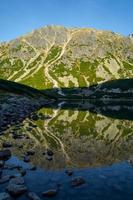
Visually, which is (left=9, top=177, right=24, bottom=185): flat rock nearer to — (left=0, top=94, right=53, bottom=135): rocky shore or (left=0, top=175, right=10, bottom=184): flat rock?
(left=0, top=175, right=10, bottom=184): flat rock

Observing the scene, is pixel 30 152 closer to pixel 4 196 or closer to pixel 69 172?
pixel 69 172

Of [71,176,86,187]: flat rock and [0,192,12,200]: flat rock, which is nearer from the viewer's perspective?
[0,192,12,200]: flat rock

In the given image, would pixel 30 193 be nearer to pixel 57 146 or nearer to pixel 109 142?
pixel 57 146

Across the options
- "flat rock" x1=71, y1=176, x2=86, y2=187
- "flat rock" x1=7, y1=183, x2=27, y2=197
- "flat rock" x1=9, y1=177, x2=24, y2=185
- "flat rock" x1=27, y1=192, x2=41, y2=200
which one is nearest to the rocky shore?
"flat rock" x1=9, y1=177, x2=24, y2=185

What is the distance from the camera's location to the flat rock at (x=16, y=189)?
645 inches

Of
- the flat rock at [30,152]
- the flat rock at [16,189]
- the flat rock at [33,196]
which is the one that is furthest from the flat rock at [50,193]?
the flat rock at [30,152]

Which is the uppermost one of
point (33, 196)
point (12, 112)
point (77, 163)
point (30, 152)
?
point (12, 112)

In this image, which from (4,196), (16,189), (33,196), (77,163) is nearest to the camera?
(4,196)

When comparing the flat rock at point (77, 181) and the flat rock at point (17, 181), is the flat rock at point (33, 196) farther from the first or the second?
the flat rock at point (77, 181)

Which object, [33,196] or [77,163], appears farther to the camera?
[77,163]

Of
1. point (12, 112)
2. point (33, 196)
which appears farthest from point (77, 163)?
point (12, 112)

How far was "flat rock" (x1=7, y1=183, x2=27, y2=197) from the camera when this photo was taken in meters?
16.4

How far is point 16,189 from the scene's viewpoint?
54.6 ft

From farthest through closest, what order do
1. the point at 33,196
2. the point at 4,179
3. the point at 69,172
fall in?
1. the point at 69,172
2. the point at 4,179
3. the point at 33,196
